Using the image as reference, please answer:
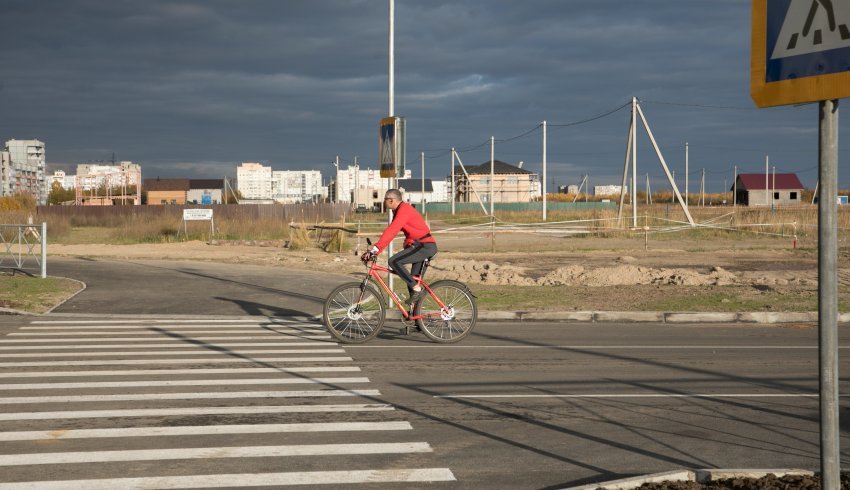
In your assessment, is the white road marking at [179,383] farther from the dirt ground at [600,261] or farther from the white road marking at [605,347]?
the dirt ground at [600,261]

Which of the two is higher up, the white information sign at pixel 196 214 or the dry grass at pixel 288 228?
the white information sign at pixel 196 214

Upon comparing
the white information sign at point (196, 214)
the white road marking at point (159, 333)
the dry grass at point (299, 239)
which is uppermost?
the white information sign at point (196, 214)

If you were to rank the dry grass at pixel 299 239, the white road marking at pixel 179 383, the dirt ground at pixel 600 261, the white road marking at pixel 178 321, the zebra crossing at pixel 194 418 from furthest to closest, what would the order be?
Answer: the dry grass at pixel 299 239 < the dirt ground at pixel 600 261 < the white road marking at pixel 178 321 < the white road marking at pixel 179 383 < the zebra crossing at pixel 194 418

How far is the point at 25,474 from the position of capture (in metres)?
5.95

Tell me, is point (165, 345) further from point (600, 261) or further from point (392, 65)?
point (600, 261)

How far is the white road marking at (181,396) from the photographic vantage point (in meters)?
8.36

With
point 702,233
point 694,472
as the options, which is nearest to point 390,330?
point 694,472

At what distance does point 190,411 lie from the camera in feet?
26.1

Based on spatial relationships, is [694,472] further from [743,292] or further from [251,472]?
[743,292]

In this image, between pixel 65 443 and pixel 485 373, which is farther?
pixel 485 373

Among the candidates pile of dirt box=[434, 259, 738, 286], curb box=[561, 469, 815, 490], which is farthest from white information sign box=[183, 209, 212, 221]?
curb box=[561, 469, 815, 490]

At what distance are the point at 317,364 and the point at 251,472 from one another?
180 inches

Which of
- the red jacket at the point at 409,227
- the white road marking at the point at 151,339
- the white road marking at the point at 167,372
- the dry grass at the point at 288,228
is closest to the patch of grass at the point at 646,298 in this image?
the red jacket at the point at 409,227

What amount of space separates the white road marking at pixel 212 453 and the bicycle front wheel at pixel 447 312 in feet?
18.8
